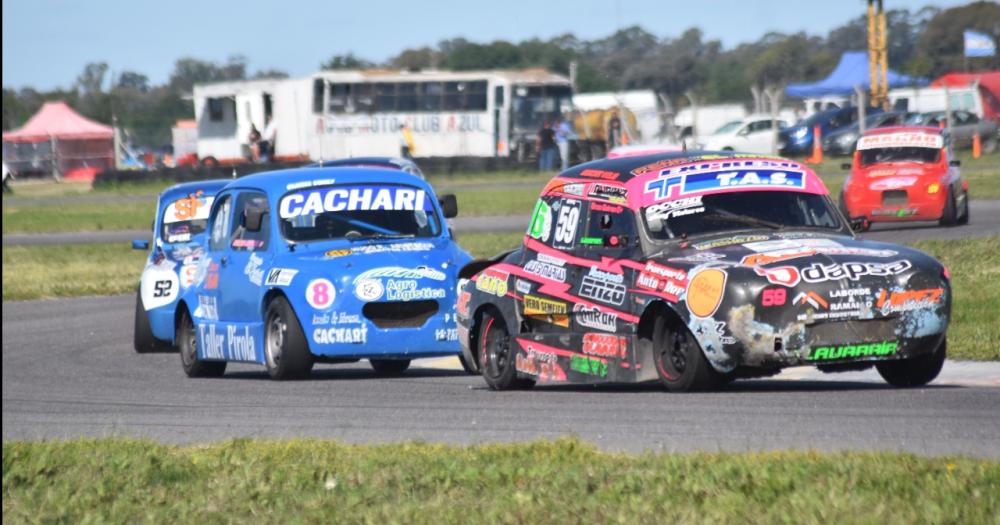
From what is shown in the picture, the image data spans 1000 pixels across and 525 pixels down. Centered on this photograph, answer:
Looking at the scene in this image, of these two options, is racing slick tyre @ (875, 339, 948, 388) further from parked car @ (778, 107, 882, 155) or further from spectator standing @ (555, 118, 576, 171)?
parked car @ (778, 107, 882, 155)

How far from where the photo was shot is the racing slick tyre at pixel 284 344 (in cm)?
1311

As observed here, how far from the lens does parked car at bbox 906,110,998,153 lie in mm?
45938

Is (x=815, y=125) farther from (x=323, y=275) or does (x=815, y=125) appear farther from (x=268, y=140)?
(x=323, y=275)

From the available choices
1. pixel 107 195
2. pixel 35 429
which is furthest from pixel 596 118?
pixel 35 429

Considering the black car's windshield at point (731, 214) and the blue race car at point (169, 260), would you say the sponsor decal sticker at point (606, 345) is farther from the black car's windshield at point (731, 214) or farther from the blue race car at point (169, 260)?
the blue race car at point (169, 260)

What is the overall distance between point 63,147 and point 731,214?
6140 cm

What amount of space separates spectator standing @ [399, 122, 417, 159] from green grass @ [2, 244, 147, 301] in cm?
1764

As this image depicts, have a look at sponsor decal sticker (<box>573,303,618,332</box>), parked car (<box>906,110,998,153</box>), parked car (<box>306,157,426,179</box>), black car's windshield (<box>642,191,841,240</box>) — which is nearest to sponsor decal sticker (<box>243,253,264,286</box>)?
sponsor decal sticker (<box>573,303,618,332</box>)

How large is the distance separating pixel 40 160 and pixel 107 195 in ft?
71.7

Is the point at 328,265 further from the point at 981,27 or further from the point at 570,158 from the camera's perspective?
the point at 981,27

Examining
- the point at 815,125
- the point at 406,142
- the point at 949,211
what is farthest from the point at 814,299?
the point at 406,142

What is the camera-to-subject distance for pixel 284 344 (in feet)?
43.3

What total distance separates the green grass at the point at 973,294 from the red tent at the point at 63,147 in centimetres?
5240

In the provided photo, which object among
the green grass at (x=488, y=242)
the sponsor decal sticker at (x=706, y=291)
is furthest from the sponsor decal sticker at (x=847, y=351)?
the green grass at (x=488, y=242)
